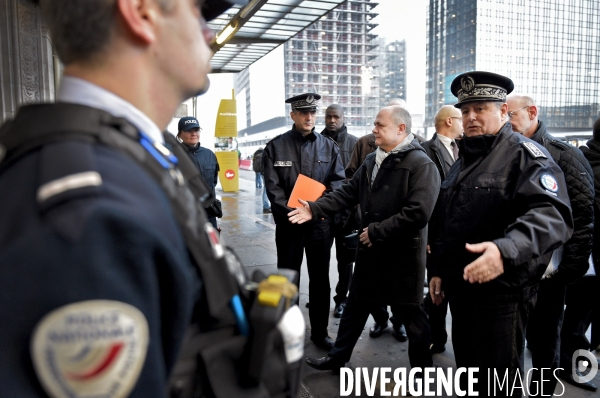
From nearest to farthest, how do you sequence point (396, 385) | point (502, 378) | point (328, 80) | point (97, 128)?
point (97, 128) < point (502, 378) < point (396, 385) < point (328, 80)

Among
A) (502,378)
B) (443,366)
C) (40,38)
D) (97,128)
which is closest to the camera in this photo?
(97,128)

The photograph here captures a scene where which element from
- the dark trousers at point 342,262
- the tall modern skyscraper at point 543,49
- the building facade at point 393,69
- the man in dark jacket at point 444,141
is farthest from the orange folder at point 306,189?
the building facade at point 393,69

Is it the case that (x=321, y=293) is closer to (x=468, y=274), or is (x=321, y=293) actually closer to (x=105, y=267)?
(x=468, y=274)

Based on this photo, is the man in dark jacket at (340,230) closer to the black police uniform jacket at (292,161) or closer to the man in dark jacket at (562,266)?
the black police uniform jacket at (292,161)

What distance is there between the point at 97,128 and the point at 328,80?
11412cm

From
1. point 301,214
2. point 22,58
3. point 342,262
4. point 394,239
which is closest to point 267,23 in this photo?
point 22,58

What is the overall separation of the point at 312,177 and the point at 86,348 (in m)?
3.61

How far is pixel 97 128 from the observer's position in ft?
2.26

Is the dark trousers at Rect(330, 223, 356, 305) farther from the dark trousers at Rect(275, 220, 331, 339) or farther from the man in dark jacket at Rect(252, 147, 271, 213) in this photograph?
the man in dark jacket at Rect(252, 147, 271, 213)

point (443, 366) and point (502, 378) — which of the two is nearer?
point (502, 378)

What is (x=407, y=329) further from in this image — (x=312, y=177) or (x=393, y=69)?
(x=393, y=69)

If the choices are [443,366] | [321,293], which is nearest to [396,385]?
[443,366]

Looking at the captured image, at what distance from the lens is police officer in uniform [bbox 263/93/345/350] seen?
387cm

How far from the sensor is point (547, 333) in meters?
2.98
